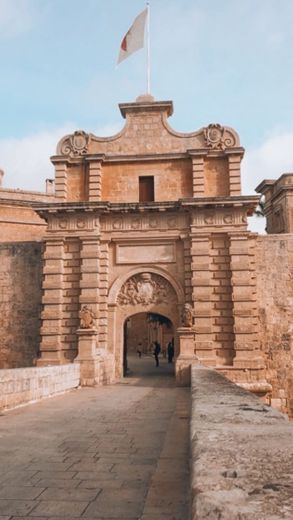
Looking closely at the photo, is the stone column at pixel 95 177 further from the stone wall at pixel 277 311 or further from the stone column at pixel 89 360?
the stone wall at pixel 277 311

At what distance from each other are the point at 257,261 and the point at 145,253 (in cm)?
396

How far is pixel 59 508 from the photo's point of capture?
306 centimetres

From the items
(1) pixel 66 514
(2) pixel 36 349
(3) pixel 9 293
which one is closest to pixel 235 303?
(2) pixel 36 349

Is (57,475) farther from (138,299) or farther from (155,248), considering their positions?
(155,248)

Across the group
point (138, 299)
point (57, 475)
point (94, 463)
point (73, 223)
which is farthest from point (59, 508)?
point (73, 223)

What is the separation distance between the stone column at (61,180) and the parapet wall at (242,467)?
44.1 feet

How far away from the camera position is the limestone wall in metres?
7.48

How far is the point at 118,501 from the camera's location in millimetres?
3238

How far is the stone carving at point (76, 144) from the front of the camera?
52.1ft

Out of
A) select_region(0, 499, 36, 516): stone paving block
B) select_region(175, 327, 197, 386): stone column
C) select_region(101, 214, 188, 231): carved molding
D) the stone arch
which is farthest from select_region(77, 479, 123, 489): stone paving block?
select_region(101, 214, 188, 231): carved molding

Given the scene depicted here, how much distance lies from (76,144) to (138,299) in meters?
6.19

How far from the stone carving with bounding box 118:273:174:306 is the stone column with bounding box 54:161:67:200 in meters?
4.17

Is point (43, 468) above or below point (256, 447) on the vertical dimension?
below

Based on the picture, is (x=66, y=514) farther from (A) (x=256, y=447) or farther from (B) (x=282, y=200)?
(B) (x=282, y=200)
